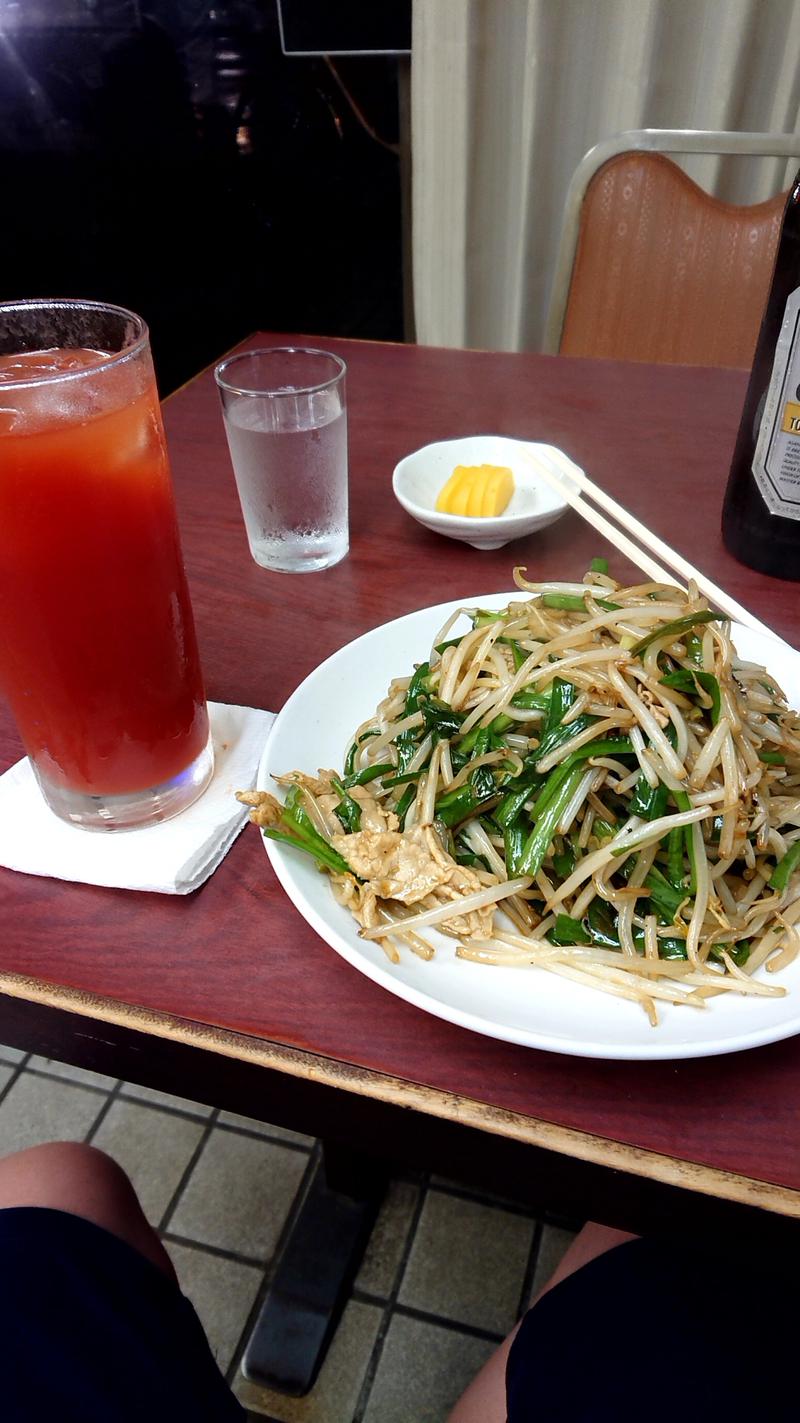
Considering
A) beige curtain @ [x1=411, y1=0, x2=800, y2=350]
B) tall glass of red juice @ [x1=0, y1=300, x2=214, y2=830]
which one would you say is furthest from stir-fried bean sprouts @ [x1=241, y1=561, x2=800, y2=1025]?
beige curtain @ [x1=411, y1=0, x2=800, y2=350]

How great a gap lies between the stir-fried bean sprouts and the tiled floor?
1095 millimetres

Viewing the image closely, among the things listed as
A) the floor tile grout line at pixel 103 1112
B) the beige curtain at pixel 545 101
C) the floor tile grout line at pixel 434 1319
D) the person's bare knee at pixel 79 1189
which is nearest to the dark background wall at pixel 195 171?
the beige curtain at pixel 545 101

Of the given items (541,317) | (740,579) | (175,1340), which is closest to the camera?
(175,1340)

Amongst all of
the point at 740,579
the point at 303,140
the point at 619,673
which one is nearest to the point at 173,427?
the point at 740,579

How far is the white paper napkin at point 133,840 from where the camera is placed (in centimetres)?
79

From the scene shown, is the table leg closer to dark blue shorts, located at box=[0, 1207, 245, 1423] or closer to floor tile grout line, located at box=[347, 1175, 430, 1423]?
floor tile grout line, located at box=[347, 1175, 430, 1423]

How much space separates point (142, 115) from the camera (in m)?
2.86

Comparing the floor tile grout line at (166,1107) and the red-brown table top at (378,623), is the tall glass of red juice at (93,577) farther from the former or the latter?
the floor tile grout line at (166,1107)

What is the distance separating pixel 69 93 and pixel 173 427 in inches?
68.9

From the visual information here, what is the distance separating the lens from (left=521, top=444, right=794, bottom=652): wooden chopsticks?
1.03 m

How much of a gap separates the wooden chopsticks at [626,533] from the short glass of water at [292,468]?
292 millimetres

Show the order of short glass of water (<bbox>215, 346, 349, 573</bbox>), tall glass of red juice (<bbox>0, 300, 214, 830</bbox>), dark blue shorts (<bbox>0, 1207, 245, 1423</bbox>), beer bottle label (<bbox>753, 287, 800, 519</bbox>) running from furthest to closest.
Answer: short glass of water (<bbox>215, 346, 349, 573</bbox>) < beer bottle label (<bbox>753, 287, 800, 519</bbox>) < dark blue shorts (<bbox>0, 1207, 245, 1423</bbox>) < tall glass of red juice (<bbox>0, 300, 214, 830</bbox>)

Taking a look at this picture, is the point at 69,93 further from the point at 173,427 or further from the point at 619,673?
the point at 619,673

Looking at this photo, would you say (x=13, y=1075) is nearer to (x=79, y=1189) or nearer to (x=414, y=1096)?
(x=79, y=1189)
